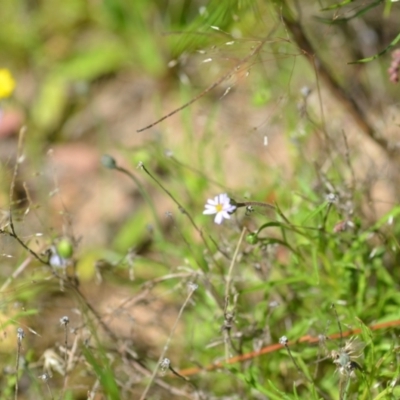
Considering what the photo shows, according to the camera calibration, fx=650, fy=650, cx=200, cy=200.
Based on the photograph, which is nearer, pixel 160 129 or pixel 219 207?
pixel 219 207

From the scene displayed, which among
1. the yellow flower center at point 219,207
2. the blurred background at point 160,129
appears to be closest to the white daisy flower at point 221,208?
the yellow flower center at point 219,207

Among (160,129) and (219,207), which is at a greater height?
(219,207)

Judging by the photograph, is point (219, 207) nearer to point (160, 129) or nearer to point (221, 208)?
point (221, 208)

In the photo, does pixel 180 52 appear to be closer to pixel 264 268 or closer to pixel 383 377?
pixel 264 268

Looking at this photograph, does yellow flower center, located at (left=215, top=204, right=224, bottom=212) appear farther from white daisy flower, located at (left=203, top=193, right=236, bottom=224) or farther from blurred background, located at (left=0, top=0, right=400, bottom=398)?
blurred background, located at (left=0, top=0, right=400, bottom=398)

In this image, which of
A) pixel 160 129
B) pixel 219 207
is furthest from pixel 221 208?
pixel 160 129

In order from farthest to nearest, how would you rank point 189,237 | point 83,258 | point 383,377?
point 83,258 → point 189,237 → point 383,377

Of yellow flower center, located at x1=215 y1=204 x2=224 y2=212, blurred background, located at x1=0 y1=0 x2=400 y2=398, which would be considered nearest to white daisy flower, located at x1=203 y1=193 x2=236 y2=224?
yellow flower center, located at x1=215 y1=204 x2=224 y2=212

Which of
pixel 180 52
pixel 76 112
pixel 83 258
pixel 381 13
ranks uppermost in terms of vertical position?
pixel 180 52

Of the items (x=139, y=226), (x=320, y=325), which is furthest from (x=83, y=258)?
(x=320, y=325)

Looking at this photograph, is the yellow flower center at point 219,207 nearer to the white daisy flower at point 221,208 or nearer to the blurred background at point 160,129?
the white daisy flower at point 221,208
